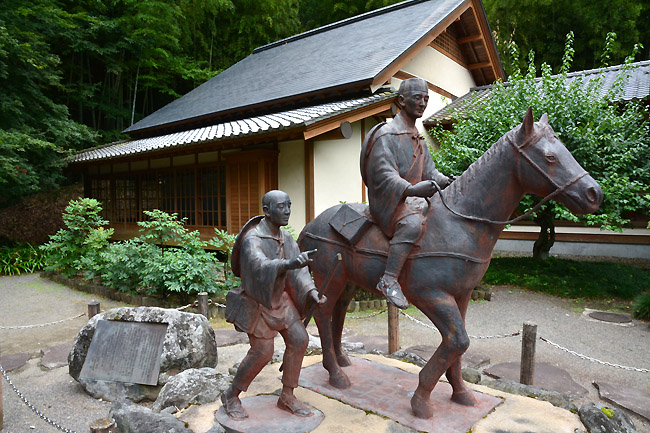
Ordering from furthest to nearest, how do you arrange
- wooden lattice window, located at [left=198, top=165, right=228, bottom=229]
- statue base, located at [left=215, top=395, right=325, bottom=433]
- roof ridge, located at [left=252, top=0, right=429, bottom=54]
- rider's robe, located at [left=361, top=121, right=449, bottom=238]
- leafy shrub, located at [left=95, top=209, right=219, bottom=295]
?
roof ridge, located at [left=252, top=0, right=429, bottom=54] → wooden lattice window, located at [left=198, top=165, right=228, bottom=229] → leafy shrub, located at [left=95, top=209, right=219, bottom=295] → rider's robe, located at [left=361, top=121, right=449, bottom=238] → statue base, located at [left=215, top=395, right=325, bottom=433]

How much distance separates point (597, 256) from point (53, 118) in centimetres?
1813

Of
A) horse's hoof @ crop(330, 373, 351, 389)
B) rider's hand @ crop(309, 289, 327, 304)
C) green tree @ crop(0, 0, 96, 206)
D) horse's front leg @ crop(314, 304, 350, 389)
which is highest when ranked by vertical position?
green tree @ crop(0, 0, 96, 206)

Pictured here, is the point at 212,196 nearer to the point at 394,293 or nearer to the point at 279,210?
the point at 279,210

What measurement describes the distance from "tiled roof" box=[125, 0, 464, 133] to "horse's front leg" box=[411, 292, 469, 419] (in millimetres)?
7971

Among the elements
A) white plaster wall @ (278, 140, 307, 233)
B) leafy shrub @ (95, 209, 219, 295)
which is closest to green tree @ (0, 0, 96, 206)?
leafy shrub @ (95, 209, 219, 295)

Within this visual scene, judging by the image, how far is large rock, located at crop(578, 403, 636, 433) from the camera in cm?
315

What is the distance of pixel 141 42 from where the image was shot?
1809 cm

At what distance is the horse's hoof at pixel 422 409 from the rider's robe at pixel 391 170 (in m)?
1.28

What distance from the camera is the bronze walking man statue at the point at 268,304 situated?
309 centimetres

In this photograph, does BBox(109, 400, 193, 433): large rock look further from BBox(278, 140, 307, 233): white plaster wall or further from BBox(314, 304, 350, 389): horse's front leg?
BBox(278, 140, 307, 233): white plaster wall

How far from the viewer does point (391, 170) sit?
11.0 feet

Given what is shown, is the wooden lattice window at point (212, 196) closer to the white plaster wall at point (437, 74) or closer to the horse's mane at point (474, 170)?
the white plaster wall at point (437, 74)

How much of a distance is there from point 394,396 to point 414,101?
2453 mm

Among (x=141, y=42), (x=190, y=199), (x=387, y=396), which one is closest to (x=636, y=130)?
(x=387, y=396)
